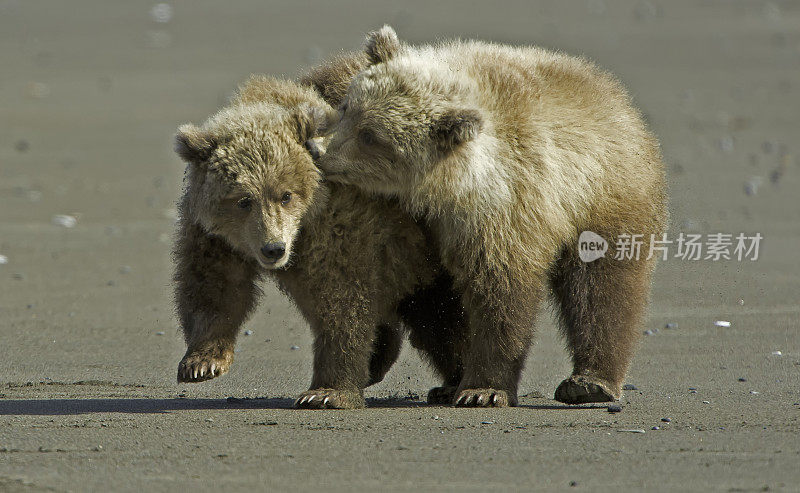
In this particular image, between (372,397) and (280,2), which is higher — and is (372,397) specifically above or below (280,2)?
below

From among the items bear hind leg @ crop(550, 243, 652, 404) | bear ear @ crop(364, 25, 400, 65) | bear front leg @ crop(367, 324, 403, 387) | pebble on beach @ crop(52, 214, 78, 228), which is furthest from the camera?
pebble on beach @ crop(52, 214, 78, 228)

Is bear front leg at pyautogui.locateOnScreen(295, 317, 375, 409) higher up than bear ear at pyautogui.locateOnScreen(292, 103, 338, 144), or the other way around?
bear ear at pyautogui.locateOnScreen(292, 103, 338, 144)

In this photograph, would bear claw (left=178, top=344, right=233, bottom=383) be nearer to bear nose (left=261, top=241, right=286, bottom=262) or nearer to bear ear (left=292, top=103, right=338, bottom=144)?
bear nose (left=261, top=241, right=286, bottom=262)

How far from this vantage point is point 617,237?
713 centimetres

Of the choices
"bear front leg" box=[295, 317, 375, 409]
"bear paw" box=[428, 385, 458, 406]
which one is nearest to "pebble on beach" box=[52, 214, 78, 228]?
"bear paw" box=[428, 385, 458, 406]

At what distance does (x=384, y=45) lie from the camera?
696 centimetres

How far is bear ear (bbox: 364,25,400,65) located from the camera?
22.8 ft

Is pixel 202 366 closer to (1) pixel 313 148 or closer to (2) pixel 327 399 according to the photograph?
(2) pixel 327 399

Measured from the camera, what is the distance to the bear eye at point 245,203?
20.9 feet

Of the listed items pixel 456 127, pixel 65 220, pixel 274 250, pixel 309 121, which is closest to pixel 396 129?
pixel 456 127

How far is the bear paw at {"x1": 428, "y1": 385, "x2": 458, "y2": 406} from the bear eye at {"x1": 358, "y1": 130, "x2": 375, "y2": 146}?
1.60 meters

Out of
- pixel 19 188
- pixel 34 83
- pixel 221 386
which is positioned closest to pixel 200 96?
pixel 34 83

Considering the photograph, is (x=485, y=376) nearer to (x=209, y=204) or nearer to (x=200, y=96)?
(x=209, y=204)

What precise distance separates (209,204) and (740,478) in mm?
2840
